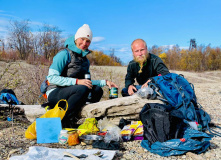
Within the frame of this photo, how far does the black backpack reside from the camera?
3.01 metres

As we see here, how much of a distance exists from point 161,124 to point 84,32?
6.89ft

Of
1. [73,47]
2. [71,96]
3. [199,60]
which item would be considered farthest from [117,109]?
[199,60]

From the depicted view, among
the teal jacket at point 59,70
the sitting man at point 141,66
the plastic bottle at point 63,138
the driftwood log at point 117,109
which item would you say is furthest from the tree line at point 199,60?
the plastic bottle at point 63,138

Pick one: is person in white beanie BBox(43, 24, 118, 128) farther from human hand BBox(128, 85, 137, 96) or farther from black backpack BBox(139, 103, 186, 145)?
black backpack BBox(139, 103, 186, 145)

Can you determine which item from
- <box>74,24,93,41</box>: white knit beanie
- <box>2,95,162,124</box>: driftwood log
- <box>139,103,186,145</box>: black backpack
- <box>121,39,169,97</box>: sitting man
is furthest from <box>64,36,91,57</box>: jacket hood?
<box>139,103,186,145</box>: black backpack

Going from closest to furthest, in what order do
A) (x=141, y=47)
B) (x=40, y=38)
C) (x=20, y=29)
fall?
1. (x=141, y=47)
2. (x=40, y=38)
3. (x=20, y=29)

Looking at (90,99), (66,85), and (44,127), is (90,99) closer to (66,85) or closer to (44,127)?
(66,85)

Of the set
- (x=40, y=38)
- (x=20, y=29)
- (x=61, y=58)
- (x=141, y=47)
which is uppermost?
(x=20, y=29)

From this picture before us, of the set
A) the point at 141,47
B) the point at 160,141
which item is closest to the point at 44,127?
the point at 160,141

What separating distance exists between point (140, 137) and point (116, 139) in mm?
427

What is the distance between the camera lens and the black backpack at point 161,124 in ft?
9.88

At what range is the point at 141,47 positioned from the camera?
445 cm

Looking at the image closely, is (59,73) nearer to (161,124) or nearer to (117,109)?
(117,109)

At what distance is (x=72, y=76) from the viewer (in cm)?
405
